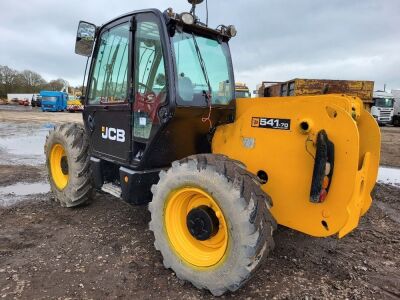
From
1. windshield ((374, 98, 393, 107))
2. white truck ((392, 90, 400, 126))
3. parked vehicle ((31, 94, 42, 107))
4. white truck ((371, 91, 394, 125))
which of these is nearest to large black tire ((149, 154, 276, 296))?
white truck ((371, 91, 394, 125))

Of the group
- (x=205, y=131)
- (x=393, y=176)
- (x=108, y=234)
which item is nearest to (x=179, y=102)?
(x=205, y=131)

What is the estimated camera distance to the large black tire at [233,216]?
2.80 m

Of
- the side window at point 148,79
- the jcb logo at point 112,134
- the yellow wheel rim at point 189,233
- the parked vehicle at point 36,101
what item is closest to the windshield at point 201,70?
the side window at point 148,79

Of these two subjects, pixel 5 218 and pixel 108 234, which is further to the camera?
pixel 5 218

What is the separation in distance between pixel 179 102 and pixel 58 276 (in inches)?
77.5

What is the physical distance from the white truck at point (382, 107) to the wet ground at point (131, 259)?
1016 inches

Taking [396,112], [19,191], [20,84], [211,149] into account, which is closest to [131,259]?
[211,149]

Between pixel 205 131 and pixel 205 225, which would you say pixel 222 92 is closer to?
pixel 205 131

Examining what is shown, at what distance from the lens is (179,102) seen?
3.43 meters

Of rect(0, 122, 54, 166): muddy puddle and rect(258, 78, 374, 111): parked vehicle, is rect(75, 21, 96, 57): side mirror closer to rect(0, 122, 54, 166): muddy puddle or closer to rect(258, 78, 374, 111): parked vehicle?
rect(0, 122, 54, 166): muddy puddle

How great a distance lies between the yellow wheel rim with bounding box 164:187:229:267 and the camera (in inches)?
125

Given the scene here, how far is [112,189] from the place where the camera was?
430cm

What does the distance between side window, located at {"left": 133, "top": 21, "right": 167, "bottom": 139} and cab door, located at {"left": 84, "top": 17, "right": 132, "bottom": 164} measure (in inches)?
5.0

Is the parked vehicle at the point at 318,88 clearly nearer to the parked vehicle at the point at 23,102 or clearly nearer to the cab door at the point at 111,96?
the cab door at the point at 111,96
